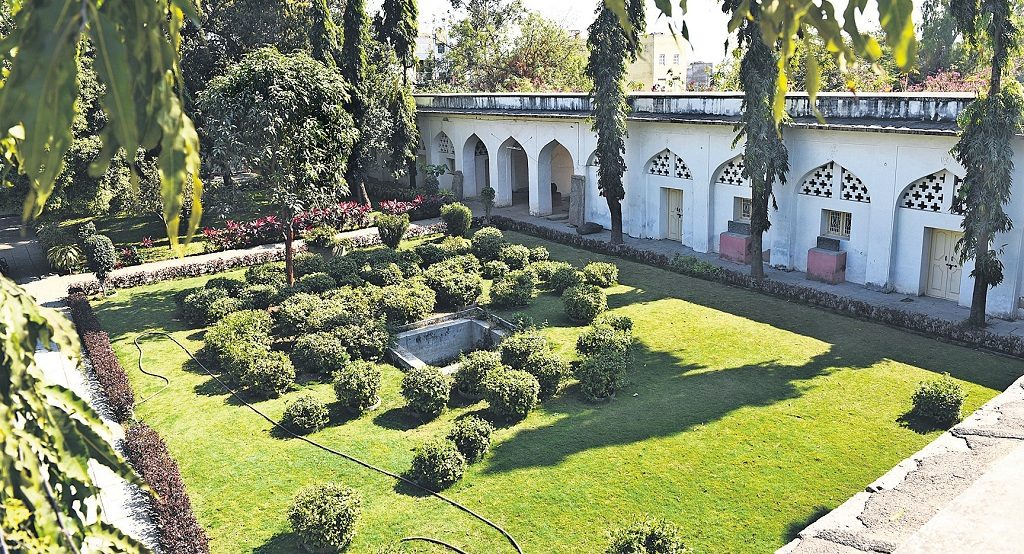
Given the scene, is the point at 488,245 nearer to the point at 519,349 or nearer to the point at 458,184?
the point at 519,349

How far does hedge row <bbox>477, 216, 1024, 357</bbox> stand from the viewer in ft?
44.1

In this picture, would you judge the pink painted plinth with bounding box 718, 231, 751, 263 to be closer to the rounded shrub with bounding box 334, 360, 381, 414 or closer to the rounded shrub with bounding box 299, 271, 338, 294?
the rounded shrub with bounding box 299, 271, 338, 294

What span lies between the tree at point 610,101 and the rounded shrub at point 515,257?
3789 millimetres

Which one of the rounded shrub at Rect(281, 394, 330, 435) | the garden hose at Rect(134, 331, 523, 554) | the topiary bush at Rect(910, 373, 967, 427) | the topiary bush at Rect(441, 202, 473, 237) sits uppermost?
the topiary bush at Rect(441, 202, 473, 237)

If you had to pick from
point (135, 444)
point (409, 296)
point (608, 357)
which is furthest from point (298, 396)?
A: point (608, 357)

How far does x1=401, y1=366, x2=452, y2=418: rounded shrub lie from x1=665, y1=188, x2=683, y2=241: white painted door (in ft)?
41.9

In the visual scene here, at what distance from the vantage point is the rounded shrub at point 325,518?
27.0 ft

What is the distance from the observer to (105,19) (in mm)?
1615

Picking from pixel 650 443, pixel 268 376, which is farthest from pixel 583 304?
pixel 268 376

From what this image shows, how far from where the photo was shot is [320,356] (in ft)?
43.6

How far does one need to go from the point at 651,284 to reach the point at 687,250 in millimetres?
4117

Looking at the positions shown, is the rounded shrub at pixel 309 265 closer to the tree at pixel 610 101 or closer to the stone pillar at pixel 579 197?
the tree at pixel 610 101

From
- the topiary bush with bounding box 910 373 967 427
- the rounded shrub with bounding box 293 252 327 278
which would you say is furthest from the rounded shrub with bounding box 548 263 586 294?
the topiary bush with bounding box 910 373 967 427

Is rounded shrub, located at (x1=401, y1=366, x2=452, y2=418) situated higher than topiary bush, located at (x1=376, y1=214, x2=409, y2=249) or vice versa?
topiary bush, located at (x1=376, y1=214, x2=409, y2=249)
